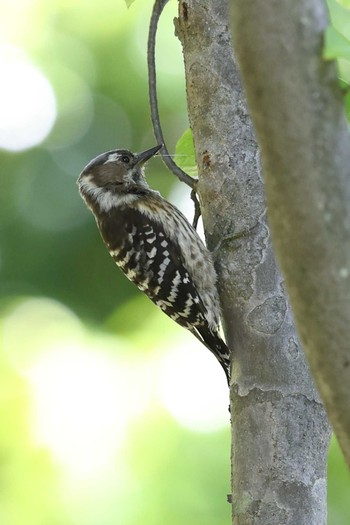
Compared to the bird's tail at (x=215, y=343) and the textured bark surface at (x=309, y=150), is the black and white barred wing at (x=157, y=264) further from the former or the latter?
the textured bark surface at (x=309, y=150)

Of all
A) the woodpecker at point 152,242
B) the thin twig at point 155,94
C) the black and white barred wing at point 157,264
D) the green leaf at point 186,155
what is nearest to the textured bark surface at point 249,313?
the thin twig at point 155,94

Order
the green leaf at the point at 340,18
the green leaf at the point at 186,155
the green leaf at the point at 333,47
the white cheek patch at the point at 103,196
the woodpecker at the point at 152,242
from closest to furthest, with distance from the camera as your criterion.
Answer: the green leaf at the point at 333,47
the green leaf at the point at 340,18
the green leaf at the point at 186,155
the woodpecker at the point at 152,242
the white cheek patch at the point at 103,196

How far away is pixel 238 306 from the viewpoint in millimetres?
2850

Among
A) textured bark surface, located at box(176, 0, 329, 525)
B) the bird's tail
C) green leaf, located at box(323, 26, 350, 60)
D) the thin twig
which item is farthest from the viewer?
the bird's tail

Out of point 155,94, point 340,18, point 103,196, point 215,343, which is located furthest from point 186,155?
point 340,18

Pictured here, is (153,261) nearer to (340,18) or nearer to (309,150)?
(340,18)

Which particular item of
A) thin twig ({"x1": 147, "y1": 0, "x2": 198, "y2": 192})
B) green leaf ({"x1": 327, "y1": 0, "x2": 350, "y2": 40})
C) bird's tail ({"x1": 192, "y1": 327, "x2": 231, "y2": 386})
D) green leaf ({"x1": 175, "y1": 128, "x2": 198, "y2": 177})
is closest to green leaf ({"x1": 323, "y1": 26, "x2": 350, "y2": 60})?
green leaf ({"x1": 327, "y1": 0, "x2": 350, "y2": 40})

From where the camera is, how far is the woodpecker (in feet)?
12.6

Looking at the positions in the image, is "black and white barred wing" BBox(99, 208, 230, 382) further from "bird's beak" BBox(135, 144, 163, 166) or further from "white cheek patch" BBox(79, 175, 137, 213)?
"bird's beak" BBox(135, 144, 163, 166)

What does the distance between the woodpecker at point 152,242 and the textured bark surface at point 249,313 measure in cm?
61

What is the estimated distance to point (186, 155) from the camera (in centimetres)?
340

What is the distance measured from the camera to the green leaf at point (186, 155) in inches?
132

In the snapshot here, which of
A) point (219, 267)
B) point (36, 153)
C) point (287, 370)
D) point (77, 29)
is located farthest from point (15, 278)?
point (287, 370)

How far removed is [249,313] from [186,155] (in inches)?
34.0
